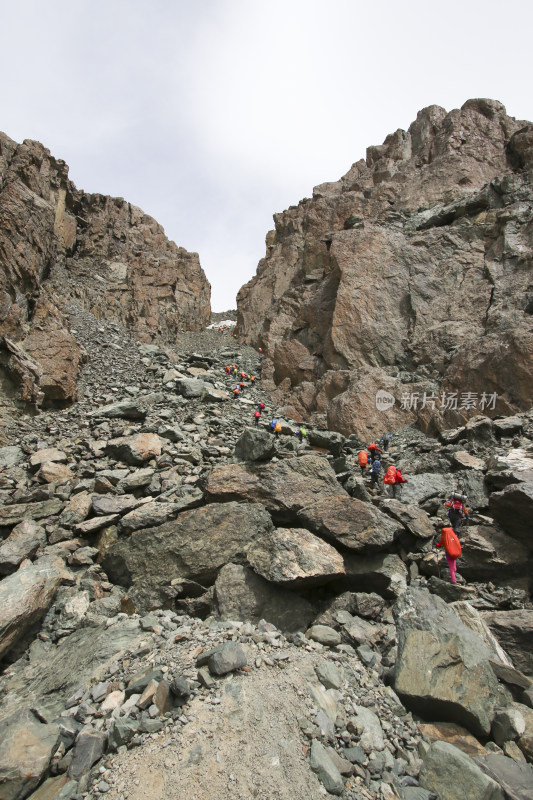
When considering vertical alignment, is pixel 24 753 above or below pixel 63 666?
above

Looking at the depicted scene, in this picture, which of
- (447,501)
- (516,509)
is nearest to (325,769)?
Answer: (516,509)

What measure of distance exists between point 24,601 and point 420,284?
22.4 m

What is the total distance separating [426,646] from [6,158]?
1079 inches

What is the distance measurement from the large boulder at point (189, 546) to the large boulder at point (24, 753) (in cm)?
280

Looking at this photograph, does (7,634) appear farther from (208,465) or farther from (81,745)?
(208,465)

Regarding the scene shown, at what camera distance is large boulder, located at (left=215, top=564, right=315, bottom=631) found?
19.7ft

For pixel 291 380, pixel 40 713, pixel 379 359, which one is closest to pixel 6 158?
pixel 291 380

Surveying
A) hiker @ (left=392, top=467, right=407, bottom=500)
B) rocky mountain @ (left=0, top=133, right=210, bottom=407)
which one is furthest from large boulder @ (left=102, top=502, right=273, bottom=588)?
rocky mountain @ (left=0, top=133, right=210, bottom=407)

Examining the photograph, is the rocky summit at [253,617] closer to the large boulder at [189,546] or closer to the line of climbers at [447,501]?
the large boulder at [189,546]

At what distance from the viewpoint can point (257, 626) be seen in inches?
226

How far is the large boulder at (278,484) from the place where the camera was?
25.7ft

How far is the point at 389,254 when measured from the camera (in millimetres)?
22141

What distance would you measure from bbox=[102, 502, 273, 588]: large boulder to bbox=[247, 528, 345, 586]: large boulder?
62cm

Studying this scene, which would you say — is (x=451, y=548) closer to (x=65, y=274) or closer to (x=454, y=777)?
(x=454, y=777)
